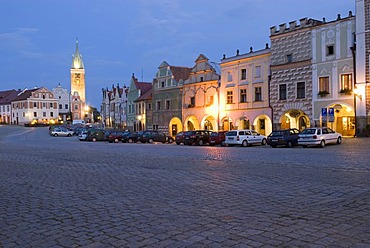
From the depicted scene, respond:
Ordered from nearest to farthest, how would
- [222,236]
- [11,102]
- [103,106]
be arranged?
[222,236], [103,106], [11,102]

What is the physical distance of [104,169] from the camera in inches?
623

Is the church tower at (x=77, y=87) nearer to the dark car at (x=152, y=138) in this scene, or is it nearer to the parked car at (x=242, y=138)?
the dark car at (x=152, y=138)

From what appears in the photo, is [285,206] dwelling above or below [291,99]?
below

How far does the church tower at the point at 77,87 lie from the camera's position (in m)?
142

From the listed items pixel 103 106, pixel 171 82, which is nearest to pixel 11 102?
pixel 103 106

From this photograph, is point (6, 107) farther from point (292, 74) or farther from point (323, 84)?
point (323, 84)

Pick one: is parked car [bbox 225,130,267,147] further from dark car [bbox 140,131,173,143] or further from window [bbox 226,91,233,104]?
window [bbox 226,91,233,104]

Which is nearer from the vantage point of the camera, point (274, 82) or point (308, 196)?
point (308, 196)

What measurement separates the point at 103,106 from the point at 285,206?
93941mm

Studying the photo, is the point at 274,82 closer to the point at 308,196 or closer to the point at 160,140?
the point at 160,140

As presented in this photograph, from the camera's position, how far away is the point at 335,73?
39656 millimetres

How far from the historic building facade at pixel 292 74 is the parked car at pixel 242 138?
25.9ft

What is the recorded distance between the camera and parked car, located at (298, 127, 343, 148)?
30672 millimetres

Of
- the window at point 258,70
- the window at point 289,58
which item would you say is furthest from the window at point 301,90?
the window at point 258,70
